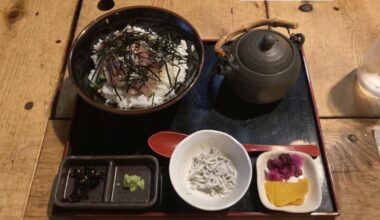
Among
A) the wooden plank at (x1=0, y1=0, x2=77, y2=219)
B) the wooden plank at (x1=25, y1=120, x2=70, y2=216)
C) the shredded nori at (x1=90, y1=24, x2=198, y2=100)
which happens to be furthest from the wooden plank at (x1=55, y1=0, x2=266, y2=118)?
the wooden plank at (x1=25, y1=120, x2=70, y2=216)

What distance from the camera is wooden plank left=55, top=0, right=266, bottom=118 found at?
1.82 m

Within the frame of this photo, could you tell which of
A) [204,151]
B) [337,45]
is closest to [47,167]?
[204,151]

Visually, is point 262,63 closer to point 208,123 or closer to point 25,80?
point 208,123

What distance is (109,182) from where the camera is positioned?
1.32 metres

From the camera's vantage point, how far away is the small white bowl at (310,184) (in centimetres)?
124

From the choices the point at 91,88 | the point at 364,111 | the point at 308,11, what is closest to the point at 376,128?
the point at 364,111

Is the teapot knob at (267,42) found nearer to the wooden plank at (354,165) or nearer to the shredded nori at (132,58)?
the shredded nori at (132,58)

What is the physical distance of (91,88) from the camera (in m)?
1.47

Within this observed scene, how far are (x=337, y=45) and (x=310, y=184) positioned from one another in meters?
0.80

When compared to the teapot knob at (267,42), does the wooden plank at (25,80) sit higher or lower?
lower

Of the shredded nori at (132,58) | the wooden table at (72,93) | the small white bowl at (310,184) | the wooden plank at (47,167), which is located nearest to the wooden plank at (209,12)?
the wooden table at (72,93)

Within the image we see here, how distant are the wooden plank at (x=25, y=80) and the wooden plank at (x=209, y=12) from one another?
11 centimetres

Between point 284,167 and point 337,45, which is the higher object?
Answer: point 337,45

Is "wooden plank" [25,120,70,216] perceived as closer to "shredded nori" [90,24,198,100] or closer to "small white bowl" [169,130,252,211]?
"shredded nori" [90,24,198,100]
